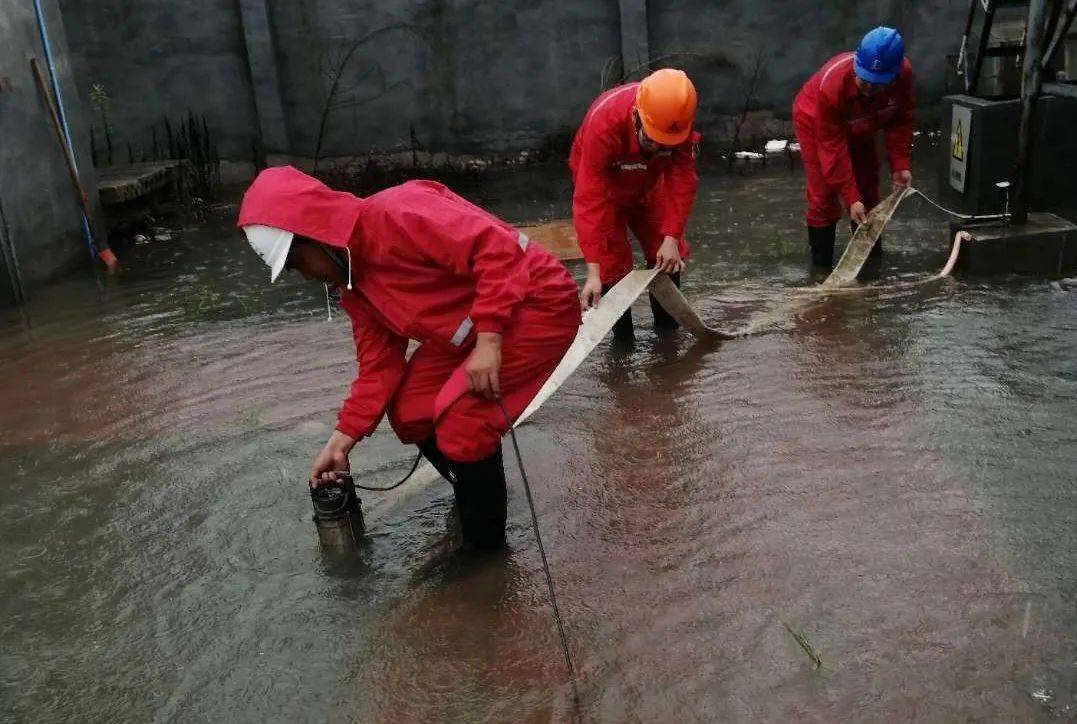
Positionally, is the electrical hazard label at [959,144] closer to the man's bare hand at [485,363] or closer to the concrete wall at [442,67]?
the concrete wall at [442,67]

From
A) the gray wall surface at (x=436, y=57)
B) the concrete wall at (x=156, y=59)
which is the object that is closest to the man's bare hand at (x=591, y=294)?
the gray wall surface at (x=436, y=57)

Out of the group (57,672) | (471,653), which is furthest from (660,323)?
(57,672)

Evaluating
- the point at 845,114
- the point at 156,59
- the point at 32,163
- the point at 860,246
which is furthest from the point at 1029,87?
the point at 156,59

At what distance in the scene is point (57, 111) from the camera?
843 cm

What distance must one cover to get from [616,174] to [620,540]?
7.20ft

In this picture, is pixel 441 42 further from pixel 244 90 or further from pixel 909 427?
pixel 909 427

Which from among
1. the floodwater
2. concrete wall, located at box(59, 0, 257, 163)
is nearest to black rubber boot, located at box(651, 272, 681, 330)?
the floodwater

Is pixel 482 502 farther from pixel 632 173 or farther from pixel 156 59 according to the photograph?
pixel 156 59

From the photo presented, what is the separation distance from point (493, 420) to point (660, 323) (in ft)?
9.41

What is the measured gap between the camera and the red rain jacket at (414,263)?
9.80 ft

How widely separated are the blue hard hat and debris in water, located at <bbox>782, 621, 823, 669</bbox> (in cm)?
404

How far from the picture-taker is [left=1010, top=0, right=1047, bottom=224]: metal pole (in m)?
5.93

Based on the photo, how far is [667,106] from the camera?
4.55m

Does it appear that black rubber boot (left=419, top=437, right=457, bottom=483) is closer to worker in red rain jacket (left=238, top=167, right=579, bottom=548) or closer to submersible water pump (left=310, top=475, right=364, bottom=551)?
worker in red rain jacket (left=238, top=167, right=579, bottom=548)
